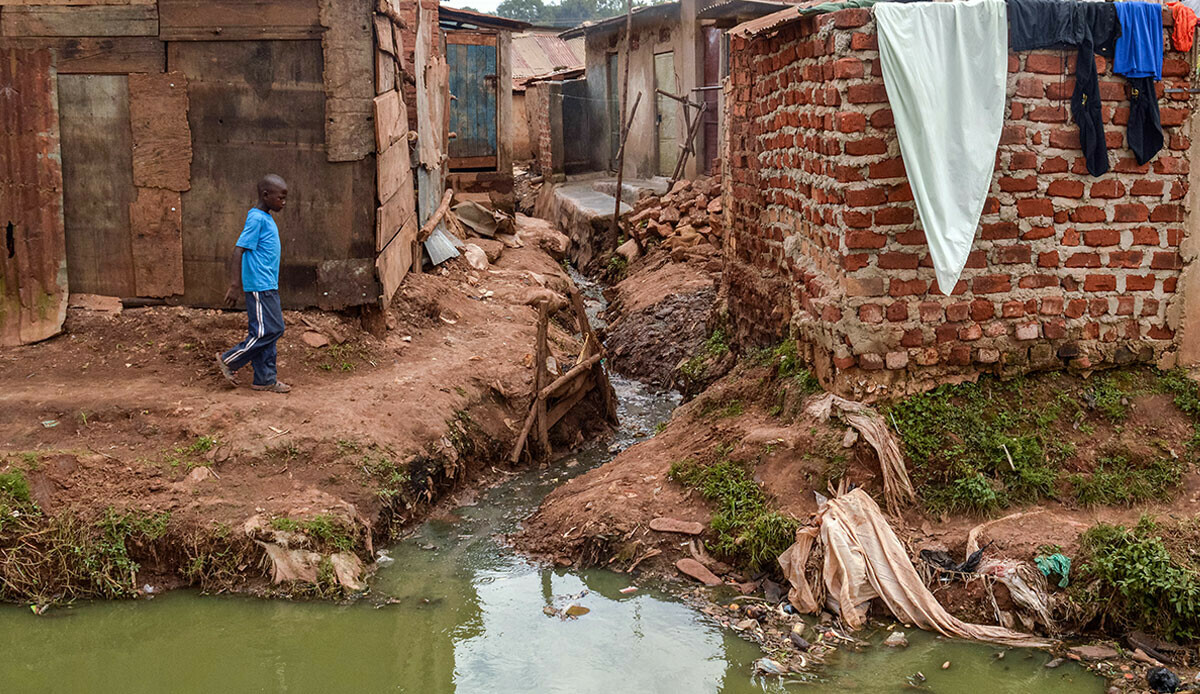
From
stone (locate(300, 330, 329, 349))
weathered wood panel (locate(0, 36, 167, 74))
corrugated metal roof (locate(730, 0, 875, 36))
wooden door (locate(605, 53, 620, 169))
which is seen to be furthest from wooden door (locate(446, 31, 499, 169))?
corrugated metal roof (locate(730, 0, 875, 36))

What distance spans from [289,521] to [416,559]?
0.78m

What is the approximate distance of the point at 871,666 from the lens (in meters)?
4.67

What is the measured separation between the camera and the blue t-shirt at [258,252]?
22.7 ft

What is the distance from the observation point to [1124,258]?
581 centimetres

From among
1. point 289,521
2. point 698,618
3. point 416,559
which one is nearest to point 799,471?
point 698,618

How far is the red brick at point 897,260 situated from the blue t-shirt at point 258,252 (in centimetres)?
391

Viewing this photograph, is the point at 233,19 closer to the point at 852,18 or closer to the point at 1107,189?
the point at 852,18

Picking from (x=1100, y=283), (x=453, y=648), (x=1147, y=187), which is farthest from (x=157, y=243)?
(x=1147, y=187)

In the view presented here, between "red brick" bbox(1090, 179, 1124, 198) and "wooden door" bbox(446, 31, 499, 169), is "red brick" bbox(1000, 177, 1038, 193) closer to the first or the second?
"red brick" bbox(1090, 179, 1124, 198)

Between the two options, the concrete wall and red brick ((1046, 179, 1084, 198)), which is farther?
the concrete wall

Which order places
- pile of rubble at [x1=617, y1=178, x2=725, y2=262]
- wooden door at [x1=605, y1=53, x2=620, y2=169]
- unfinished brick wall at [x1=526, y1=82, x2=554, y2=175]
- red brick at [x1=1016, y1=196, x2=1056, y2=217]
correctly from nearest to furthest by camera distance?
red brick at [x1=1016, y1=196, x2=1056, y2=217] < pile of rubble at [x1=617, y1=178, x2=725, y2=262] < wooden door at [x1=605, y1=53, x2=620, y2=169] < unfinished brick wall at [x1=526, y1=82, x2=554, y2=175]

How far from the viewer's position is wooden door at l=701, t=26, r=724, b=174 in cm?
1526

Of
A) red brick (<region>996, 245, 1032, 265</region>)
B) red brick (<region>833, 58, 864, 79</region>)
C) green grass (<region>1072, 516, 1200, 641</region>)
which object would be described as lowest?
green grass (<region>1072, 516, 1200, 641</region>)

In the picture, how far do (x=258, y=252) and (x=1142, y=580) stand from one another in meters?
5.40
